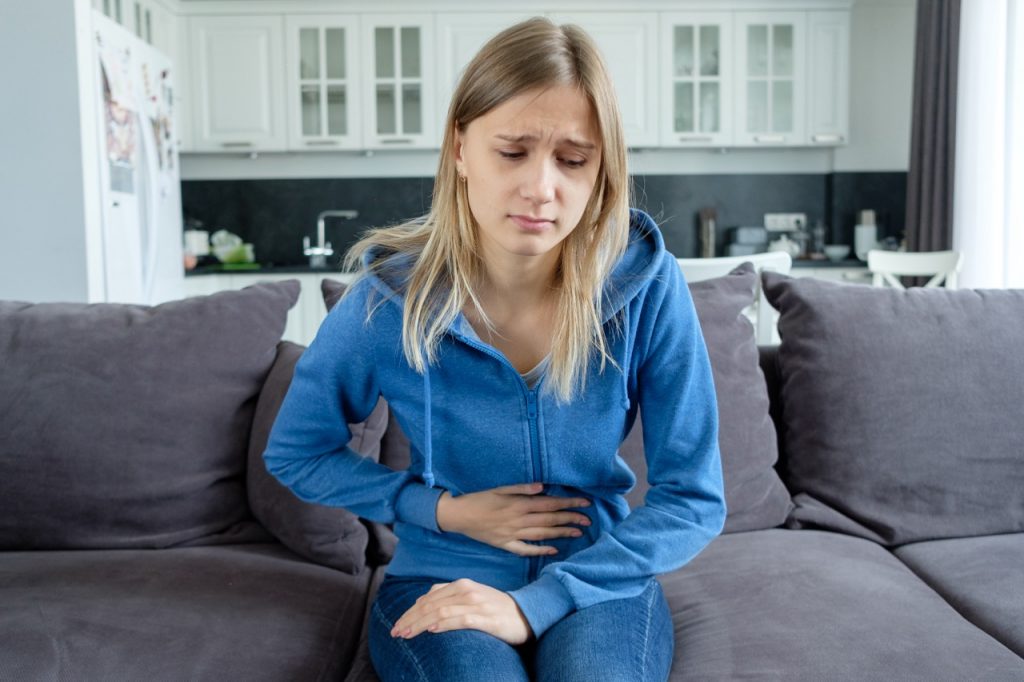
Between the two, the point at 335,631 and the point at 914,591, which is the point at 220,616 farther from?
the point at 914,591

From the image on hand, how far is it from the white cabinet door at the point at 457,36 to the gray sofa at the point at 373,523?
395cm

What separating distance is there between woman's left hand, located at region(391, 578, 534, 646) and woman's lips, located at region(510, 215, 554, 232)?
45 centimetres

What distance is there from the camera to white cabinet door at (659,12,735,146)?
5.71 metres

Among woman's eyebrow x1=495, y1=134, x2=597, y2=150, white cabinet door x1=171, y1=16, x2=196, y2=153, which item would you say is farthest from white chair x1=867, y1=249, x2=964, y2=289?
white cabinet door x1=171, y1=16, x2=196, y2=153

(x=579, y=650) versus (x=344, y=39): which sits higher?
(x=344, y=39)

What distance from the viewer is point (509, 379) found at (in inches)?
55.2

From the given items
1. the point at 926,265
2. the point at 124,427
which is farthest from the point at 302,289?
the point at 124,427

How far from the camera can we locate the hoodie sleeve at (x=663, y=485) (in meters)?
1.32

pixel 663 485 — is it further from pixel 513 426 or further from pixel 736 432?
pixel 736 432

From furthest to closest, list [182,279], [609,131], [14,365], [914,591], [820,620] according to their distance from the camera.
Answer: [182,279] → [14,365] → [914,591] → [820,620] → [609,131]

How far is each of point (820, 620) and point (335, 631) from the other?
2.28 ft

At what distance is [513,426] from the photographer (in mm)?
1404

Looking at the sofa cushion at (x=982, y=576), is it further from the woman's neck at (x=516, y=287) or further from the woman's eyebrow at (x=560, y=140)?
the woman's eyebrow at (x=560, y=140)

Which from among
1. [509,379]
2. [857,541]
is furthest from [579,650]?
[857,541]
